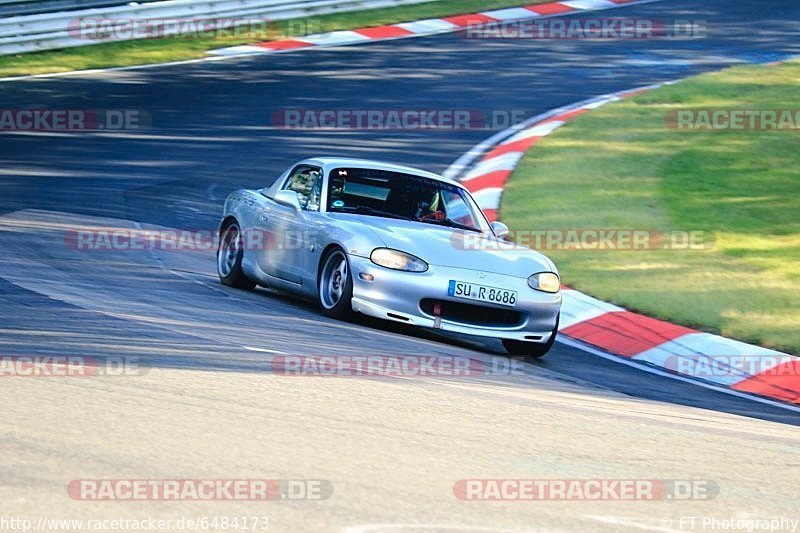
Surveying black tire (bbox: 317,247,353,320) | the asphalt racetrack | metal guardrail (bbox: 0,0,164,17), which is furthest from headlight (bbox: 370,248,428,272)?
metal guardrail (bbox: 0,0,164,17)

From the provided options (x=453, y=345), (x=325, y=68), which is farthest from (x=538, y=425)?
(x=325, y=68)

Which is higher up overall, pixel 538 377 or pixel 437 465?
pixel 437 465

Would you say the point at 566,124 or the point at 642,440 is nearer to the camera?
the point at 642,440

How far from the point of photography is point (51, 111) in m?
19.1

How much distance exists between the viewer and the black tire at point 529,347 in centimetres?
941

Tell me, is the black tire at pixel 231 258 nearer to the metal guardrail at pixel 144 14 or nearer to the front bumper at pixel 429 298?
the front bumper at pixel 429 298

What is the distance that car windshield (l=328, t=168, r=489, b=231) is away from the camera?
10.3m

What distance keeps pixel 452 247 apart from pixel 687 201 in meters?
5.66

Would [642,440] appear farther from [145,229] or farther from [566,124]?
Answer: [566,124]

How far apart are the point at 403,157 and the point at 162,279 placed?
7156 mm

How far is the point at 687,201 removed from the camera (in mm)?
14547

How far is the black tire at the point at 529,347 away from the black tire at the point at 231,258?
2.50 metres

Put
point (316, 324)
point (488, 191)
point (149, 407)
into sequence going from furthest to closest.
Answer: point (488, 191) → point (316, 324) → point (149, 407)

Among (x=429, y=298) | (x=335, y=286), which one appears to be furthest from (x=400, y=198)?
(x=429, y=298)
